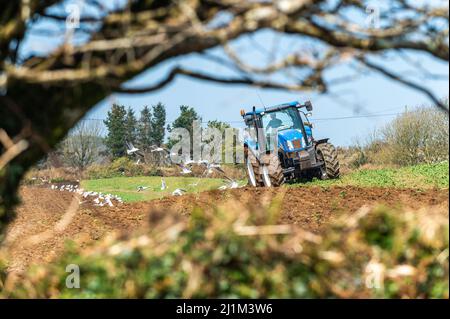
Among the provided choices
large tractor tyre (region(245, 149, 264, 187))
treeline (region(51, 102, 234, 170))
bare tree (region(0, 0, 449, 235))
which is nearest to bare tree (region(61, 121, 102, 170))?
treeline (region(51, 102, 234, 170))

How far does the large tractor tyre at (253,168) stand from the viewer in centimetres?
1585

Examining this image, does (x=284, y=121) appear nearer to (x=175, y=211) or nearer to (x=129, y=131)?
(x=175, y=211)

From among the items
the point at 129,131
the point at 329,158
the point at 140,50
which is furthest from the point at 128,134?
the point at 140,50

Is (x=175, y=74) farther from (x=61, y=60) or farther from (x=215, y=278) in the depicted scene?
(x=215, y=278)

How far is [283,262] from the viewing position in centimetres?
381

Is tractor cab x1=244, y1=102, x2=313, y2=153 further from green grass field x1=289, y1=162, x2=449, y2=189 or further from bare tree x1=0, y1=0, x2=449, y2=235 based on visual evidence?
bare tree x1=0, y1=0, x2=449, y2=235

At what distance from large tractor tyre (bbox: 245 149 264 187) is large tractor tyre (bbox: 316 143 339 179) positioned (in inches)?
77.3

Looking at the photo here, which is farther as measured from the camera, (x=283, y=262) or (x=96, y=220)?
(x=96, y=220)

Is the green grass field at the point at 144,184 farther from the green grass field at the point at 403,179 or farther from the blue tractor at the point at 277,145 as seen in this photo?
the green grass field at the point at 403,179

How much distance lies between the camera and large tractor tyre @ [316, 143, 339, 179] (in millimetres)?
16844

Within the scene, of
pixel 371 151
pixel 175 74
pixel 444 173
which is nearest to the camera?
pixel 175 74
